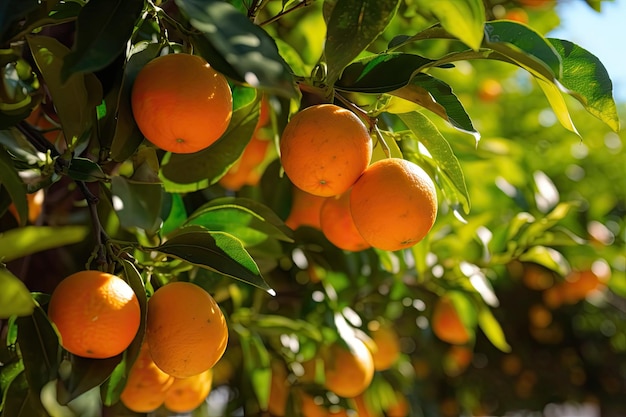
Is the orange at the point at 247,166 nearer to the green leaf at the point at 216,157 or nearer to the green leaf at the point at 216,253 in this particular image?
the green leaf at the point at 216,157

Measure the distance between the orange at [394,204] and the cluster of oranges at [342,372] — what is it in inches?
16.8

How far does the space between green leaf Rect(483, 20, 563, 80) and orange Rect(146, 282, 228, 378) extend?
0.35 meters

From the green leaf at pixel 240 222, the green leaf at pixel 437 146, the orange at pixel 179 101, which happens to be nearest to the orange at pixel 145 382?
the green leaf at pixel 240 222

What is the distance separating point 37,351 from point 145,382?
0.58 ft

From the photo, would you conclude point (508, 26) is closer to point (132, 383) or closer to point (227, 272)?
point (227, 272)

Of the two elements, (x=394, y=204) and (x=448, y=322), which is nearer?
(x=394, y=204)

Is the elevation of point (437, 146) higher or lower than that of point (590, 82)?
lower

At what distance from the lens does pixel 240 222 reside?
33.4 inches

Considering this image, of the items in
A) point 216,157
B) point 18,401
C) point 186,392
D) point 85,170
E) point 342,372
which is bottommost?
point 342,372

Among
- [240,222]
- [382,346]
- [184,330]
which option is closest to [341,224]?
[240,222]

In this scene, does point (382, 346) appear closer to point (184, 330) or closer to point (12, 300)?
point (184, 330)

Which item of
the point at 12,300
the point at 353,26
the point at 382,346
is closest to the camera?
the point at 12,300

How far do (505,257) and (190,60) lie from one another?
862mm

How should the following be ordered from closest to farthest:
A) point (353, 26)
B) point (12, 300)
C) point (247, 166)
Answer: point (12, 300) → point (353, 26) → point (247, 166)
